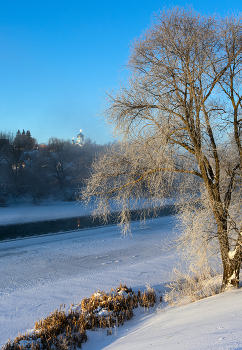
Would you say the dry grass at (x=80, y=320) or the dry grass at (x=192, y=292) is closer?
the dry grass at (x=80, y=320)

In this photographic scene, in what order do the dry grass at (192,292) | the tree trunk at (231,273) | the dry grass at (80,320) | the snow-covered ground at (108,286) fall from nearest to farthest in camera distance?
1. the snow-covered ground at (108,286)
2. the dry grass at (80,320)
3. the tree trunk at (231,273)
4. the dry grass at (192,292)

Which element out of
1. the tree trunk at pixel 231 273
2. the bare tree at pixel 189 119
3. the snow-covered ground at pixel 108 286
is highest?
the bare tree at pixel 189 119

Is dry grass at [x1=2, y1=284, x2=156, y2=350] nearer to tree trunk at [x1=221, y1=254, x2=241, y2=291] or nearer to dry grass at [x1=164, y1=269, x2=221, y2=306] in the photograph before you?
dry grass at [x1=164, y1=269, x2=221, y2=306]

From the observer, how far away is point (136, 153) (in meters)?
6.98

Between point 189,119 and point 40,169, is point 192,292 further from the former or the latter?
point 40,169

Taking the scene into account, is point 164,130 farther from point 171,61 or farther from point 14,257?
point 14,257

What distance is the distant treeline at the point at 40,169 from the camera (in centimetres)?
3675

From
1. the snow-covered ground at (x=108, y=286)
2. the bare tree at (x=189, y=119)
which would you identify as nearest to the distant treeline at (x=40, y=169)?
the snow-covered ground at (x=108, y=286)

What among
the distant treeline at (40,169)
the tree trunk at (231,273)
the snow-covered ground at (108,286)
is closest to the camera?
the snow-covered ground at (108,286)

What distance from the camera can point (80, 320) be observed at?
5328 mm

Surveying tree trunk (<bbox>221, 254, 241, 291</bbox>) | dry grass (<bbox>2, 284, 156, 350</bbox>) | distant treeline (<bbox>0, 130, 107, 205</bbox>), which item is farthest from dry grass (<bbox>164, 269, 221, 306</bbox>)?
distant treeline (<bbox>0, 130, 107, 205</bbox>)

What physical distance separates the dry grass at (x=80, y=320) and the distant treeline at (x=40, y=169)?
29.3 metres

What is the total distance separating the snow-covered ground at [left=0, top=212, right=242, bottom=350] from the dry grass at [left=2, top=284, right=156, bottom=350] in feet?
0.78

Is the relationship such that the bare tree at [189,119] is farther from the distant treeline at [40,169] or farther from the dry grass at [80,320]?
the distant treeline at [40,169]
